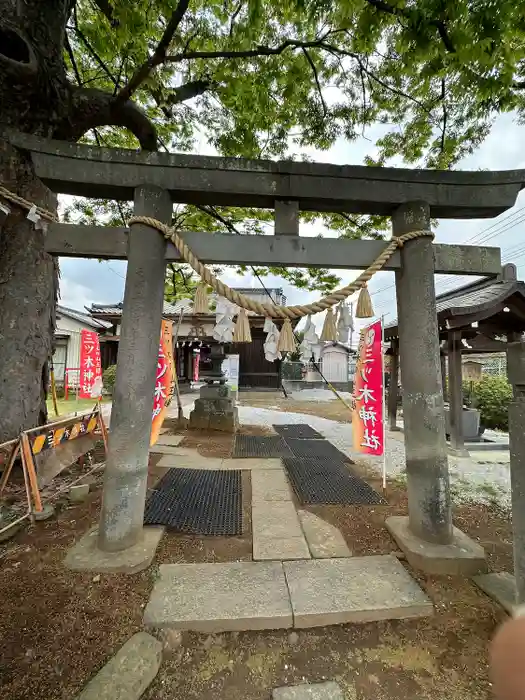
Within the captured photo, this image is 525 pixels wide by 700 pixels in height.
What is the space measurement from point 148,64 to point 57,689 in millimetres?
6133

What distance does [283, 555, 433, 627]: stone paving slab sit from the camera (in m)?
2.14

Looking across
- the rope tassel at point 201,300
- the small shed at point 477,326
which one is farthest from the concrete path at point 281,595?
the small shed at point 477,326

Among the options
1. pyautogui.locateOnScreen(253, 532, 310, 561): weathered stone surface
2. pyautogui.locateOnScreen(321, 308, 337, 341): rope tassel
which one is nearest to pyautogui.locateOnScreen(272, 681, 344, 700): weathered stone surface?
pyautogui.locateOnScreen(253, 532, 310, 561): weathered stone surface

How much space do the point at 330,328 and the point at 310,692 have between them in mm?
2735

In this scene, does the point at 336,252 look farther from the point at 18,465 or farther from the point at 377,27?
the point at 18,465

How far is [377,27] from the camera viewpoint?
3.66 m

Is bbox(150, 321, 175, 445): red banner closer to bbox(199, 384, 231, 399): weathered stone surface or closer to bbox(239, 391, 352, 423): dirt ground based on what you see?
bbox(199, 384, 231, 399): weathered stone surface

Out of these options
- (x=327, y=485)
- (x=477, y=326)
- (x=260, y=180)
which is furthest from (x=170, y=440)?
(x=477, y=326)

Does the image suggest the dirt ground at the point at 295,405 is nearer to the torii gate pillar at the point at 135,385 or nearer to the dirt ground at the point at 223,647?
the dirt ground at the point at 223,647

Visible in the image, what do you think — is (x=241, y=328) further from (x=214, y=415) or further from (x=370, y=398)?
(x=214, y=415)

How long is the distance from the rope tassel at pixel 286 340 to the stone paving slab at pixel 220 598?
6.81 ft

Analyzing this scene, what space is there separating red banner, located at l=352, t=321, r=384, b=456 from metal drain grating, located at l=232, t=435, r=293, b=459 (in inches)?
79.6

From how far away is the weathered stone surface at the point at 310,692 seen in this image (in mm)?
1648

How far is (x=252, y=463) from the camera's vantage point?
216 inches
